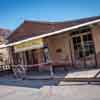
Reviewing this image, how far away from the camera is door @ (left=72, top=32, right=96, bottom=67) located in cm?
1283

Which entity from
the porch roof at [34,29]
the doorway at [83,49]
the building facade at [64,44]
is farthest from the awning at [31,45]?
the doorway at [83,49]

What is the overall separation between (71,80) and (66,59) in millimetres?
5861

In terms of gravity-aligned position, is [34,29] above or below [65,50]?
above

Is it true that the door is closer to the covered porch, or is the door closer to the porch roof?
the covered porch

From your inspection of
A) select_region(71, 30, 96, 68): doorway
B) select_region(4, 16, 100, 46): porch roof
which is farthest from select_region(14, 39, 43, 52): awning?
select_region(71, 30, 96, 68): doorway

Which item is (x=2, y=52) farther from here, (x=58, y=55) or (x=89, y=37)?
(x=89, y=37)

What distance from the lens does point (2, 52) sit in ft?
85.3

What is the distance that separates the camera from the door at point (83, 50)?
12827 mm

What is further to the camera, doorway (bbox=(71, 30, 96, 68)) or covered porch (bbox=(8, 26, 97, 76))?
doorway (bbox=(71, 30, 96, 68))

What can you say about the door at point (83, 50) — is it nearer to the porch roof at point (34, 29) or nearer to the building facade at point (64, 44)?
the building facade at point (64, 44)

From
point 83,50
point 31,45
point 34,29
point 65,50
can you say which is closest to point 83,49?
point 83,50

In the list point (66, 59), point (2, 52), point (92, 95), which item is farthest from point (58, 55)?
point (2, 52)

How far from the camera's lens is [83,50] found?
527 inches

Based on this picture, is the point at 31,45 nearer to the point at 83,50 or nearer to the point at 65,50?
the point at 65,50
